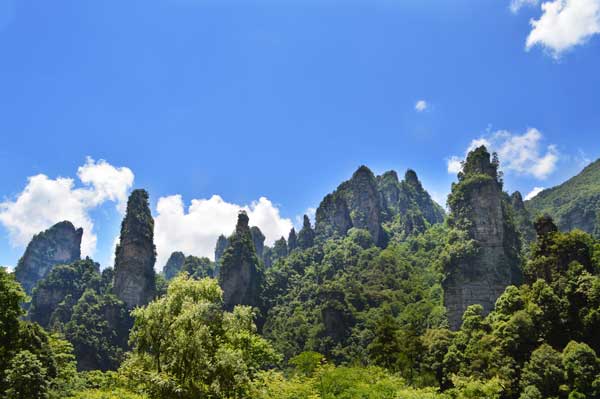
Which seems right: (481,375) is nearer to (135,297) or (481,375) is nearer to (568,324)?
(568,324)

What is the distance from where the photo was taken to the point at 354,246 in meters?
126

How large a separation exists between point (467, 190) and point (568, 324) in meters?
44.4

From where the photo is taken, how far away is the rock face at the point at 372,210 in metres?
136

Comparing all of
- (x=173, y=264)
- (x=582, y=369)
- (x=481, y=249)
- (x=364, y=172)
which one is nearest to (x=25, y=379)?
(x=582, y=369)

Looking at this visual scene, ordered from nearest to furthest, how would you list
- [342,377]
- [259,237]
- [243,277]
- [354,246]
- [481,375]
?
[342,377]
[481,375]
[243,277]
[354,246]
[259,237]

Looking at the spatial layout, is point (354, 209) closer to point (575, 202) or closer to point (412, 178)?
point (412, 178)

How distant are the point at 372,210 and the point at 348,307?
47.7 metres

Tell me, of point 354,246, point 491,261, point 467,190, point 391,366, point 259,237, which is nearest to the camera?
point 391,366

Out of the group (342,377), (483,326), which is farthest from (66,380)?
(483,326)

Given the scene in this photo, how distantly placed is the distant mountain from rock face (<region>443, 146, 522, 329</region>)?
132 ft

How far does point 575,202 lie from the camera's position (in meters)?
122

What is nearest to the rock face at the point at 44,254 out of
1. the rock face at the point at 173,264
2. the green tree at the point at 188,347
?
the rock face at the point at 173,264

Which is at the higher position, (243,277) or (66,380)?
(243,277)

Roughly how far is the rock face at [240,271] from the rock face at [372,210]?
3456 cm
